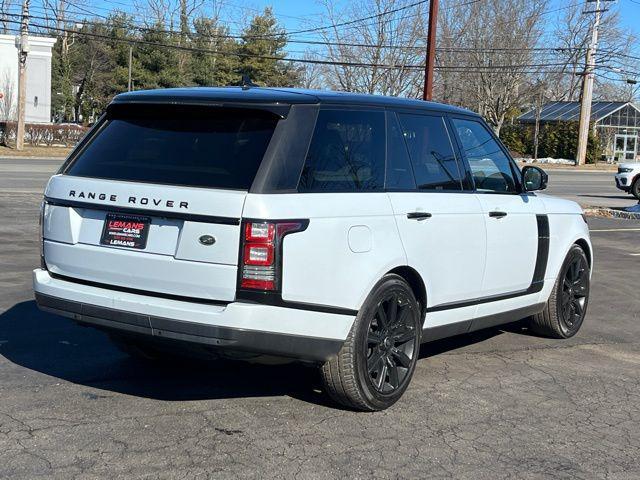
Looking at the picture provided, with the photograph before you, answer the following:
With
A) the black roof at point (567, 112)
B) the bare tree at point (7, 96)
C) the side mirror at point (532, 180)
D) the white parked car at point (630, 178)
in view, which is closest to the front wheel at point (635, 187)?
the white parked car at point (630, 178)

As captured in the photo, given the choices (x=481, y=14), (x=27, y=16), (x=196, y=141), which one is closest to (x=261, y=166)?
(x=196, y=141)

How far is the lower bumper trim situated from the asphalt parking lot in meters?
0.49

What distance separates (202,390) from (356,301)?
134 centimetres

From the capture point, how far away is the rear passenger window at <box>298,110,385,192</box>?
493cm

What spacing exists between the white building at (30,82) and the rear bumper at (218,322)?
49.4 metres

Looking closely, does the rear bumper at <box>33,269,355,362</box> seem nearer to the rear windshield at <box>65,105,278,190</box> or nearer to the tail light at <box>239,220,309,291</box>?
the tail light at <box>239,220,309,291</box>

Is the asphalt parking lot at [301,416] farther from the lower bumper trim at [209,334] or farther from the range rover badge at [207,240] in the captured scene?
the range rover badge at [207,240]

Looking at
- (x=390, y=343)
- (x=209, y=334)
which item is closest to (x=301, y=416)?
(x=390, y=343)

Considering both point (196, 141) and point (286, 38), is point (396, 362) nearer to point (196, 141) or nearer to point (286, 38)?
point (196, 141)

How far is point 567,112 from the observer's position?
2576 inches

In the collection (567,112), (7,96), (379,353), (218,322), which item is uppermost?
(567,112)

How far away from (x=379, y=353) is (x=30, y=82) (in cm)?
5055

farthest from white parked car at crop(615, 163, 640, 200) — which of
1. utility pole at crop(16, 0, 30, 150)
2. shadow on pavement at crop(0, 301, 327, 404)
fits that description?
utility pole at crop(16, 0, 30, 150)

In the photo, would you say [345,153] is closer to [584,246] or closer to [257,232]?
[257,232]
